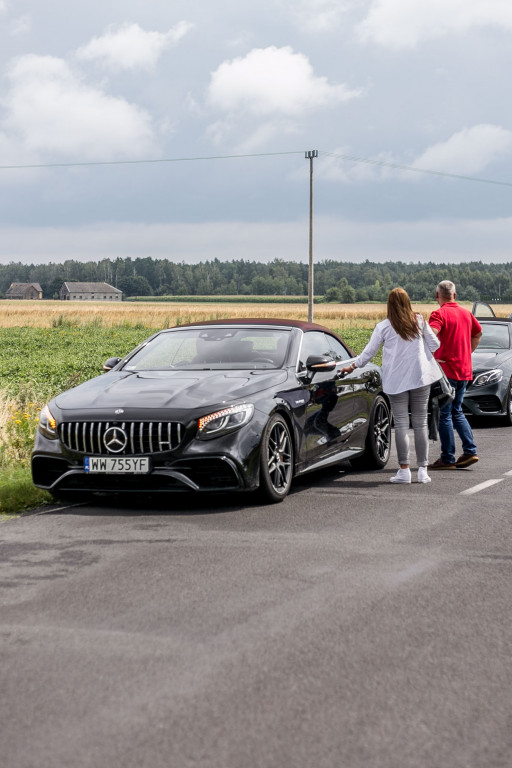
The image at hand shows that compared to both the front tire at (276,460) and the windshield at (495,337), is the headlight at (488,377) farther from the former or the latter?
the front tire at (276,460)

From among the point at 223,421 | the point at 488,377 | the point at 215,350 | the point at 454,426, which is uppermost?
the point at 215,350

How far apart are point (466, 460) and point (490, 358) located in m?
5.44

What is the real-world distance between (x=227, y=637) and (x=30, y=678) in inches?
36.8

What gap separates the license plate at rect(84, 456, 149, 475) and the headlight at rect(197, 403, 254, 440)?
489 mm

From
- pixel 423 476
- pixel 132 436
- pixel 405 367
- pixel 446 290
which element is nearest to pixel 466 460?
pixel 423 476

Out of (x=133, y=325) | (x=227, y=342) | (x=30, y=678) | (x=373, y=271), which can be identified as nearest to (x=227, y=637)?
(x=30, y=678)

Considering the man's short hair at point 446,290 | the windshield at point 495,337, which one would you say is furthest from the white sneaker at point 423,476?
the windshield at point 495,337

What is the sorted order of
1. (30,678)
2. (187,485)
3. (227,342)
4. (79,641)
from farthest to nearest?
(227,342) < (187,485) < (79,641) < (30,678)

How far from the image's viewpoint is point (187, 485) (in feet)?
26.2

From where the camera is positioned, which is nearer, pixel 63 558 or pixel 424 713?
pixel 424 713

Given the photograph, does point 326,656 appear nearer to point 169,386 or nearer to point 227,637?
point 227,637

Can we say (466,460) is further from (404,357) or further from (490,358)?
(490,358)

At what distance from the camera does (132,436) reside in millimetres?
8102

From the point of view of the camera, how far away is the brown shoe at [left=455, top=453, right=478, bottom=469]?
10857 mm
